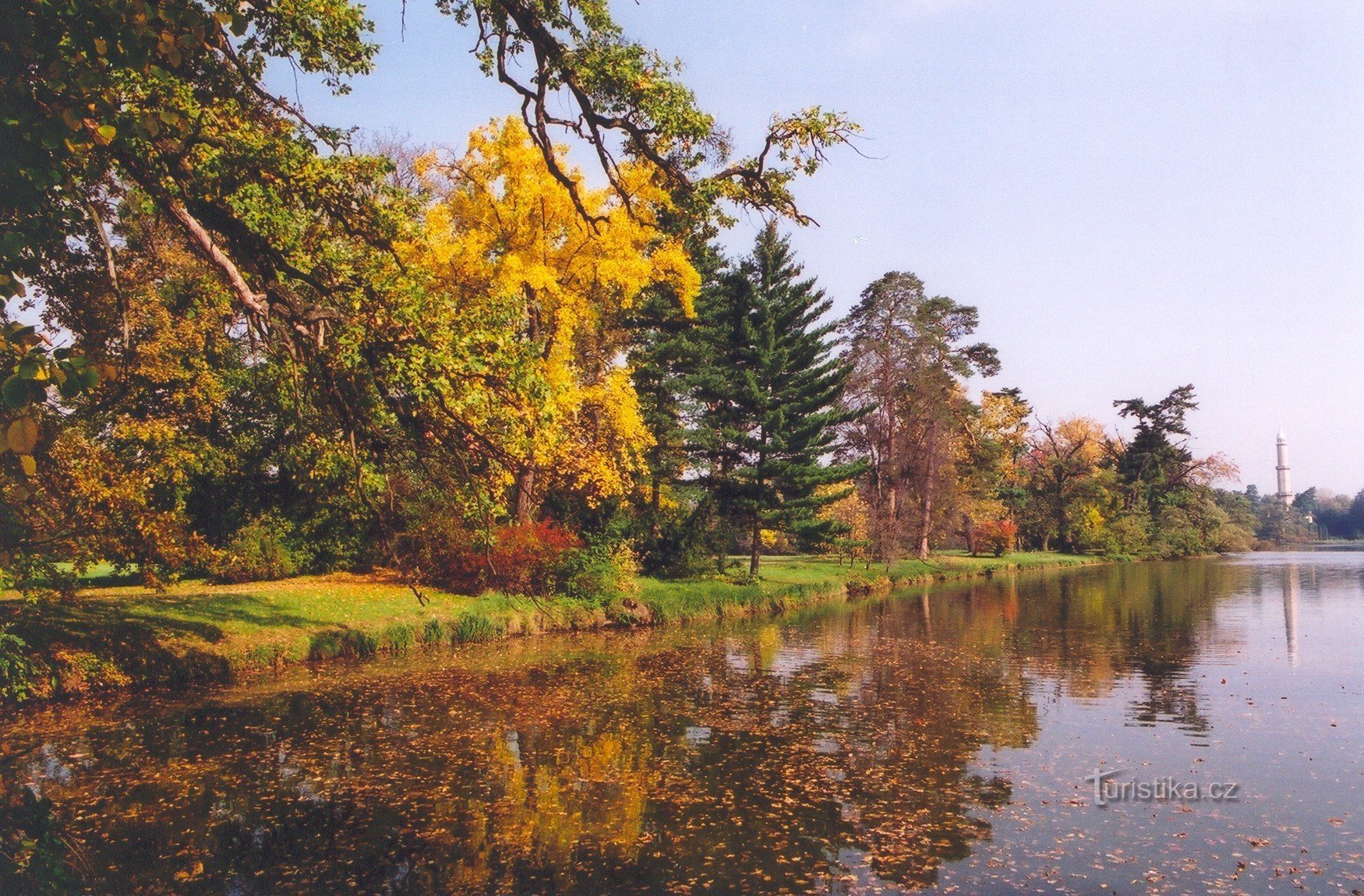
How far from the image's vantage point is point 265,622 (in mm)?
18781

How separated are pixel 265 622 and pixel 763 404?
20.3 meters

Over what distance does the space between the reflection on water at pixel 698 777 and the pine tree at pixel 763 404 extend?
15.5m

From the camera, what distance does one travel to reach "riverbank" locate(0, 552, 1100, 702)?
14.5 meters

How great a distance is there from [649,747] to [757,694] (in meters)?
4.06

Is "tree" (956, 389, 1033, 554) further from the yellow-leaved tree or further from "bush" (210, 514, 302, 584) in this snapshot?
"bush" (210, 514, 302, 584)

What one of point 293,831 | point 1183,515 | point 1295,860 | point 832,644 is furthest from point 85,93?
point 1183,515

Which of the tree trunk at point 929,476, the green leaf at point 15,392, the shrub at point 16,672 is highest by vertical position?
the tree trunk at point 929,476

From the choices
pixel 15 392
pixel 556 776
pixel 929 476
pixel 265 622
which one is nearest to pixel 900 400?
Result: pixel 929 476

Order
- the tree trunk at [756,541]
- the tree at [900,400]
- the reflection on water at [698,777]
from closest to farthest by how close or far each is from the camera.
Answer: the reflection on water at [698,777]
the tree trunk at [756,541]
the tree at [900,400]

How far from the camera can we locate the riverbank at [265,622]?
14.5 m

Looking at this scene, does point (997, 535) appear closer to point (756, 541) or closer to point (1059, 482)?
point (1059, 482)

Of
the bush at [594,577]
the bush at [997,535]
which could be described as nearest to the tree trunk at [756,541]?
the bush at [594,577]

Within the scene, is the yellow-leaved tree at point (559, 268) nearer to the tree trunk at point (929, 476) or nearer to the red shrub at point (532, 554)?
the red shrub at point (532, 554)

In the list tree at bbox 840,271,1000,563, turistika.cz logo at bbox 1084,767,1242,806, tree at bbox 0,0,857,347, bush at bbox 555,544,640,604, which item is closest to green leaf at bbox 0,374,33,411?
tree at bbox 0,0,857,347
